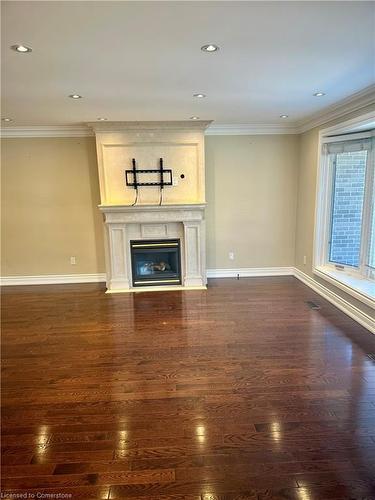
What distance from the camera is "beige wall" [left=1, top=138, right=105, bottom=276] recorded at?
525cm

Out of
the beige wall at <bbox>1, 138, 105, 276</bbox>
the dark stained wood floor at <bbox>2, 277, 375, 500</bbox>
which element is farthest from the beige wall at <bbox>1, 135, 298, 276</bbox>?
the dark stained wood floor at <bbox>2, 277, 375, 500</bbox>

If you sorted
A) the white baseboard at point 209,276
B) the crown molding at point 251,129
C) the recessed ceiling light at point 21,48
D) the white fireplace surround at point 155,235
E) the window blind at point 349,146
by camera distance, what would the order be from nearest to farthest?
the recessed ceiling light at point 21,48, the window blind at point 349,146, the white fireplace surround at point 155,235, the crown molding at point 251,129, the white baseboard at point 209,276

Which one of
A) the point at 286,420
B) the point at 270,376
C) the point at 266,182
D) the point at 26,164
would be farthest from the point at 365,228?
the point at 26,164

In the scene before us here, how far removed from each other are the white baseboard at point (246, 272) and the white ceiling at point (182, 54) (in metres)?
2.83

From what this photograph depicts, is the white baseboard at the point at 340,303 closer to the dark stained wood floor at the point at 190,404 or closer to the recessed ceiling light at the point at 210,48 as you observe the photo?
the dark stained wood floor at the point at 190,404

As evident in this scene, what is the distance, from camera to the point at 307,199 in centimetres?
518

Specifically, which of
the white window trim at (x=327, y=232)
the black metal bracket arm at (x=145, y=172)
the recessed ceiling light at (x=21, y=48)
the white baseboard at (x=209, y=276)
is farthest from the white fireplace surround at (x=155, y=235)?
the recessed ceiling light at (x=21, y=48)

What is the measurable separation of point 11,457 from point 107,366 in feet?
3.52

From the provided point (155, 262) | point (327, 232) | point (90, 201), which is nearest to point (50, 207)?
point (90, 201)

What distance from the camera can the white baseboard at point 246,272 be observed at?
5770 millimetres

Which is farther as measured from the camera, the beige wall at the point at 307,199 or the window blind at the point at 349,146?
the beige wall at the point at 307,199

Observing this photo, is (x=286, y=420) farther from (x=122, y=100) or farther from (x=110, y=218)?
(x=110, y=218)

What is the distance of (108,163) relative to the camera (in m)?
5.07

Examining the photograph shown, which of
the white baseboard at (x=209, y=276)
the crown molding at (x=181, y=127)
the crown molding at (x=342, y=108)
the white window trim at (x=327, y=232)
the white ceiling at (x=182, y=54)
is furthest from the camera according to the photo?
the white baseboard at (x=209, y=276)
